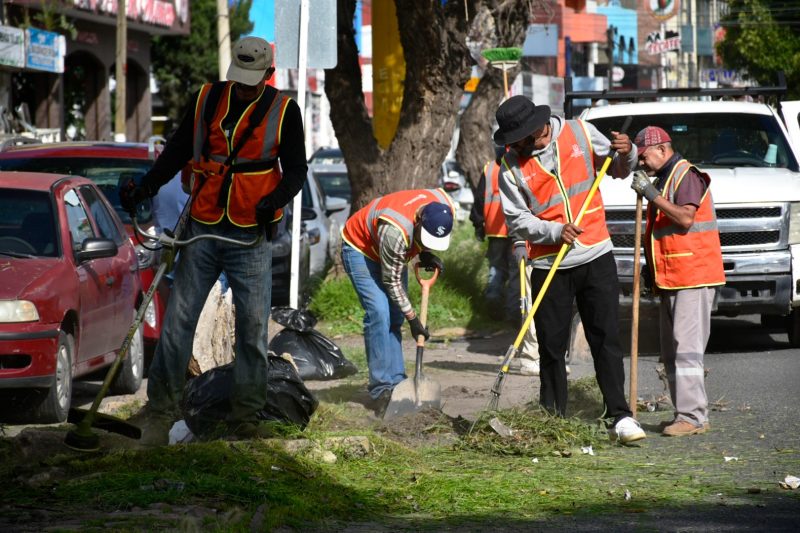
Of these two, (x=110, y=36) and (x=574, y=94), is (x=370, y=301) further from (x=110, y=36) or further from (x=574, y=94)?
(x=110, y=36)

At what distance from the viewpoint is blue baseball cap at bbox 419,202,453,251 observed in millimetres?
7980

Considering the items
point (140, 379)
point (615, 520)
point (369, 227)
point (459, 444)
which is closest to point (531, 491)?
point (615, 520)

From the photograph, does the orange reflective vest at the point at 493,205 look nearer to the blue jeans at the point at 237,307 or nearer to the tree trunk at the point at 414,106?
the tree trunk at the point at 414,106

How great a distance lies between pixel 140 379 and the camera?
10102 millimetres

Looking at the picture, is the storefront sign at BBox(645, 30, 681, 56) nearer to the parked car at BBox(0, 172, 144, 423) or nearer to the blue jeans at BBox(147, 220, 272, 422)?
the parked car at BBox(0, 172, 144, 423)

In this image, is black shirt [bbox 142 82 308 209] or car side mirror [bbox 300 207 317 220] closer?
black shirt [bbox 142 82 308 209]

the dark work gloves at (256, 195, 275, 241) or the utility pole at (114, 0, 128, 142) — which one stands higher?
the utility pole at (114, 0, 128, 142)

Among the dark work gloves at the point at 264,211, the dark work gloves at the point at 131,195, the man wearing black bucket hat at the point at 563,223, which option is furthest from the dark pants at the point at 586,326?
the dark work gloves at the point at 131,195

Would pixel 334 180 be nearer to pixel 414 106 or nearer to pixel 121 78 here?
pixel 121 78

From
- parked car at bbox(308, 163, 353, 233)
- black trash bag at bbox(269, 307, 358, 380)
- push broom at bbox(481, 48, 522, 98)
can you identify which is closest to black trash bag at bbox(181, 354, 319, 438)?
black trash bag at bbox(269, 307, 358, 380)

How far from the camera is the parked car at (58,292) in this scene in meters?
8.19

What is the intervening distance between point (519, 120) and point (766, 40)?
1566 inches

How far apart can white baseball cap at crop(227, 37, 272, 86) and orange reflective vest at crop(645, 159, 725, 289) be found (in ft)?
8.27

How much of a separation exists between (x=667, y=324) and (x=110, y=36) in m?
28.3
